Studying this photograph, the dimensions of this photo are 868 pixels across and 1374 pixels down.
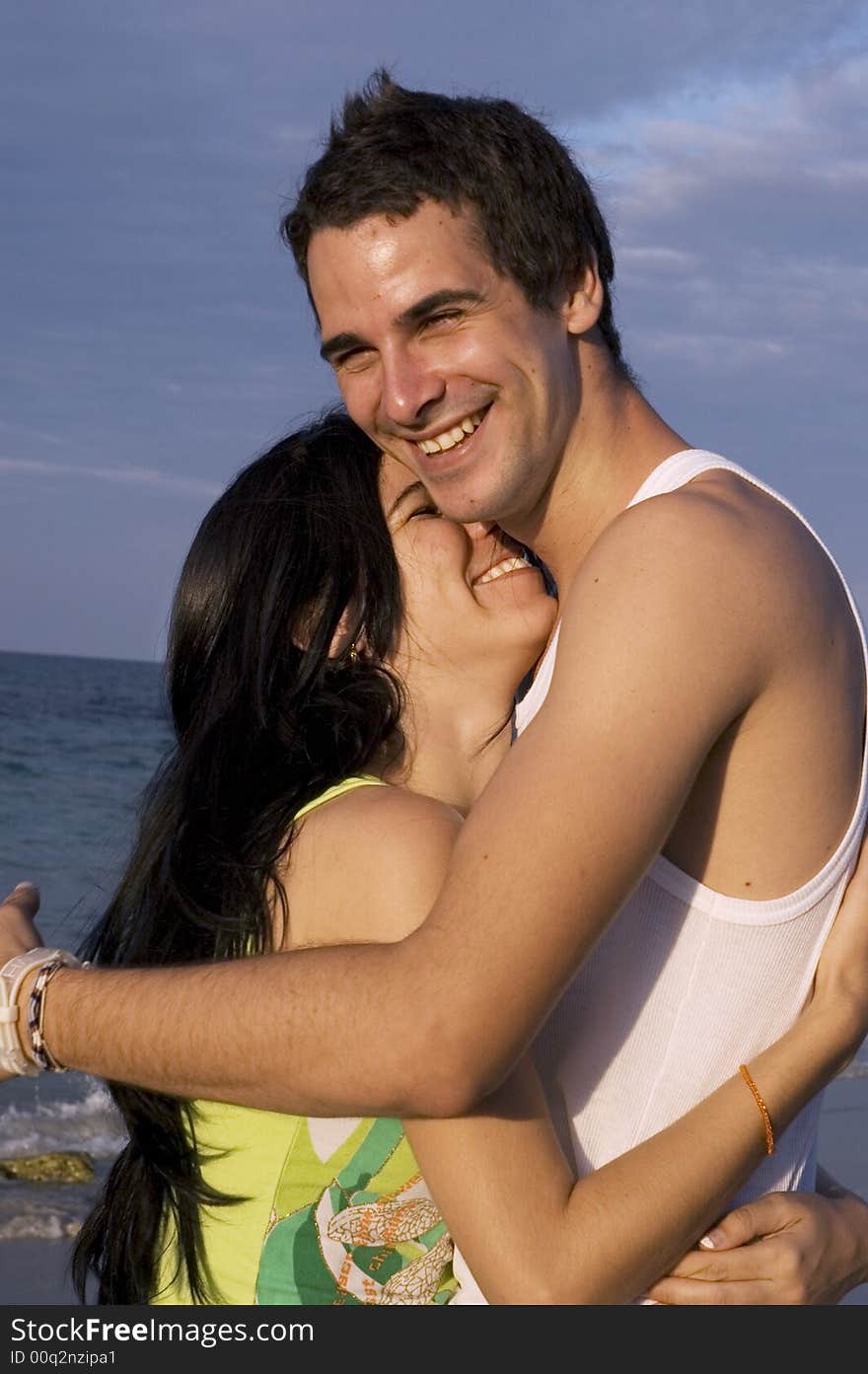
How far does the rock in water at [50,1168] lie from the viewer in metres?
7.62

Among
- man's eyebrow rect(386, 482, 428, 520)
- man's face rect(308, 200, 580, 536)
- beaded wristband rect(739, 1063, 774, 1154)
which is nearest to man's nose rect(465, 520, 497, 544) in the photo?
man's eyebrow rect(386, 482, 428, 520)

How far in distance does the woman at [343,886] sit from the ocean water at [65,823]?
0.57 meters

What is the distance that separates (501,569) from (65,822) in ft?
64.6

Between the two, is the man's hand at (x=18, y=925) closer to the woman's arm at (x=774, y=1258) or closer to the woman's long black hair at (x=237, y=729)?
the woman's long black hair at (x=237, y=729)

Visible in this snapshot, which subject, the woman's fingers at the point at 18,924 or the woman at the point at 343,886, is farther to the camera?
the woman's fingers at the point at 18,924

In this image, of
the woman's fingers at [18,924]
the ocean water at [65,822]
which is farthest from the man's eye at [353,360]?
the woman's fingers at [18,924]

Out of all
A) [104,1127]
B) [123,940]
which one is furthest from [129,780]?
[123,940]

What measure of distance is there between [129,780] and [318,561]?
82.1 feet

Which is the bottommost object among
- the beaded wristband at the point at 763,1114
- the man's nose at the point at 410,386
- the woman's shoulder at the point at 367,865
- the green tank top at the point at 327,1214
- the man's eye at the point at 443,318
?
the green tank top at the point at 327,1214

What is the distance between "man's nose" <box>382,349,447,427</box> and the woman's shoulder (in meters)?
0.68

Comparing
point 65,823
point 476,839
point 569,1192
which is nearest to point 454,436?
point 476,839

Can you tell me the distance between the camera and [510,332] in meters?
2.84

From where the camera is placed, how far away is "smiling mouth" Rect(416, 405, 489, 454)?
2.86 metres
